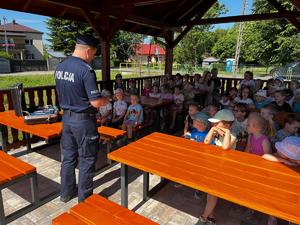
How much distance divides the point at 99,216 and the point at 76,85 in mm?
1156

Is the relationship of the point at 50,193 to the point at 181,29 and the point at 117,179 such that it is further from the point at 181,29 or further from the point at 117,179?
the point at 181,29

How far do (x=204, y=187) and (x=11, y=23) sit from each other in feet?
172

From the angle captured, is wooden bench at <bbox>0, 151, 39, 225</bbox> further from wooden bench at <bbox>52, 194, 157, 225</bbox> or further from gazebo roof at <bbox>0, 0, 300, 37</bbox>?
gazebo roof at <bbox>0, 0, 300, 37</bbox>

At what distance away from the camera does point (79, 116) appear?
7.50ft

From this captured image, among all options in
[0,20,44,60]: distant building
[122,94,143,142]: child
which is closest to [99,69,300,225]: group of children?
[122,94,143,142]: child

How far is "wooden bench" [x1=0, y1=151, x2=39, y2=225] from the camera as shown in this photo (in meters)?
2.06

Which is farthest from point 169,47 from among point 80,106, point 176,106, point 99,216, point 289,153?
point 99,216

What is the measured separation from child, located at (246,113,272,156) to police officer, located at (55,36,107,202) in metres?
1.43

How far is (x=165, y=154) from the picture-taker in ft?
6.78

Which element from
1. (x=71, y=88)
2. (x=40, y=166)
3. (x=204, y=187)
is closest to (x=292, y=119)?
(x=204, y=187)

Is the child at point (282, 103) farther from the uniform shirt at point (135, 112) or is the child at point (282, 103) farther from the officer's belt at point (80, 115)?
the officer's belt at point (80, 115)

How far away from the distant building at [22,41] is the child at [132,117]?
41493mm

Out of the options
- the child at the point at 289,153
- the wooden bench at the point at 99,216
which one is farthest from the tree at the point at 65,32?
the wooden bench at the point at 99,216

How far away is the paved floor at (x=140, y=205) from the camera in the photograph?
2.38 meters
